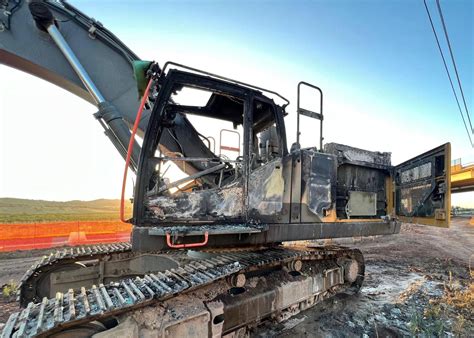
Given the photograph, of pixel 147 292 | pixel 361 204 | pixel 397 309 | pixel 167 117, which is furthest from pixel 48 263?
pixel 397 309

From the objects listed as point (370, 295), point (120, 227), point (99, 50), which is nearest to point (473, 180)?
point (370, 295)

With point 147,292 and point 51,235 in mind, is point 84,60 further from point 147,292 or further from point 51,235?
point 51,235

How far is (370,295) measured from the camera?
5285 millimetres

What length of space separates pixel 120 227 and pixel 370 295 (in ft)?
32.8

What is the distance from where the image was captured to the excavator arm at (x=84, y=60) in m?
3.69

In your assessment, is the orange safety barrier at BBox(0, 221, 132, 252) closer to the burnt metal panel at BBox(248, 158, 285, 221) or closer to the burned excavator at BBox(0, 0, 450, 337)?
the burned excavator at BBox(0, 0, 450, 337)

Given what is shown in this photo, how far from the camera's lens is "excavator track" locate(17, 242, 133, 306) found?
11.6 ft

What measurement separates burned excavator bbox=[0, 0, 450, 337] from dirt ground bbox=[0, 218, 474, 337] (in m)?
0.34

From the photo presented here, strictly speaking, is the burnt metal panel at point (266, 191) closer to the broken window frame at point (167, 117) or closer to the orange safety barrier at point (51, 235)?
the broken window frame at point (167, 117)

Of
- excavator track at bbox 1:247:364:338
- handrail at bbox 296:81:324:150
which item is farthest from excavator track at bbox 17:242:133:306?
handrail at bbox 296:81:324:150

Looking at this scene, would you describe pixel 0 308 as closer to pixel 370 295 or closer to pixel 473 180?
pixel 370 295

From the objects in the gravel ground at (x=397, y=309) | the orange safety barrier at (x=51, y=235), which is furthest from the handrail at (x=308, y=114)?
the orange safety barrier at (x=51, y=235)

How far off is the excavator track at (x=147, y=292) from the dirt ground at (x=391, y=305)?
15.6 inches

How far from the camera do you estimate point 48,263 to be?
145 inches
